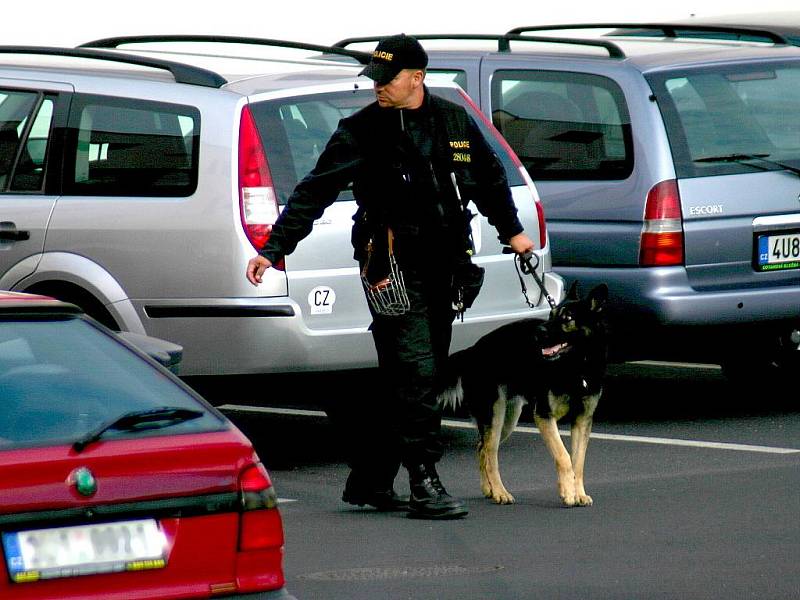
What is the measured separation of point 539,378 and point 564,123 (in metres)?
2.46

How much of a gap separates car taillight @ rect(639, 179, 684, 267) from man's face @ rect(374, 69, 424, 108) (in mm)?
2392

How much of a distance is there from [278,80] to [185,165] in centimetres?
60

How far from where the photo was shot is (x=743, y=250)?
370 inches

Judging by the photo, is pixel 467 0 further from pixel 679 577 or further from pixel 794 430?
→ pixel 679 577

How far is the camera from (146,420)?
4457 millimetres

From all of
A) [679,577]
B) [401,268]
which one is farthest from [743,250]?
[679,577]

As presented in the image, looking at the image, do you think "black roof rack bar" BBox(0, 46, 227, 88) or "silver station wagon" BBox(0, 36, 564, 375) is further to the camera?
"black roof rack bar" BBox(0, 46, 227, 88)

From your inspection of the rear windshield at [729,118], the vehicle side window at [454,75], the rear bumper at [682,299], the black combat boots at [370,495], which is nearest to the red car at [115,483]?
the black combat boots at [370,495]

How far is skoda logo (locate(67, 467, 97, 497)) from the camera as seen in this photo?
4.21m

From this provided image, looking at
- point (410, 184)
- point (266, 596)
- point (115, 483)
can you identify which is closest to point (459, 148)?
point (410, 184)

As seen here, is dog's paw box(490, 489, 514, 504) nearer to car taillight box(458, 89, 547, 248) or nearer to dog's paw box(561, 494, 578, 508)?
dog's paw box(561, 494, 578, 508)

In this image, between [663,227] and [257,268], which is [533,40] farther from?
[257,268]

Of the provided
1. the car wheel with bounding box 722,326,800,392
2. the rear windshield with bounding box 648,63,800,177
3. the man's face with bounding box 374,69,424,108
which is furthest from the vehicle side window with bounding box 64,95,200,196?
the car wheel with bounding box 722,326,800,392

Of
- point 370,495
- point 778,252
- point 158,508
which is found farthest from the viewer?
point 778,252
